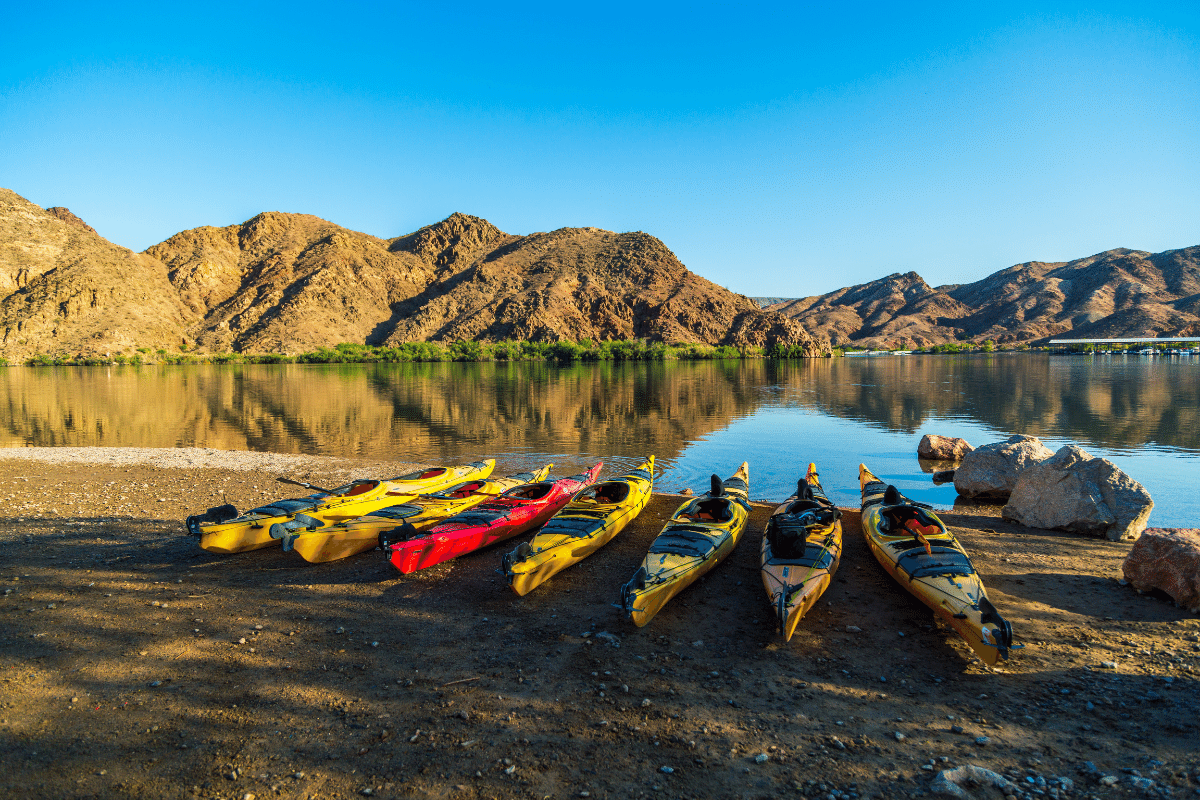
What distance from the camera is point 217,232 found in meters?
191

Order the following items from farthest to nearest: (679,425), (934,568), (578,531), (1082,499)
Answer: (679,425) < (1082,499) < (578,531) < (934,568)

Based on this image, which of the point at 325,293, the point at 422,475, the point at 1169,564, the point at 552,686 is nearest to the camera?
the point at 552,686

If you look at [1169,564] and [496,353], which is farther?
[496,353]

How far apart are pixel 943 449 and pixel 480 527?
1836 cm

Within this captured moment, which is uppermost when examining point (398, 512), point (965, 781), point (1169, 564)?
point (398, 512)

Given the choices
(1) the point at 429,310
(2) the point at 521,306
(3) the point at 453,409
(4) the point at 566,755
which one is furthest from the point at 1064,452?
(1) the point at 429,310

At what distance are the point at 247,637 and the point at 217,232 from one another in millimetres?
226210

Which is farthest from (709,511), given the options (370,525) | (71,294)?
(71,294)

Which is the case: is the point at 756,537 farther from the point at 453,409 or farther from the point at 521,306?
the point at 521,306

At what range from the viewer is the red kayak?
9.70m

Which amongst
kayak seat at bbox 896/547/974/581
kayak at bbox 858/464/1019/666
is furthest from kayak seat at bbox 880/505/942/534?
kayak seat at bbox 896/547/974/581

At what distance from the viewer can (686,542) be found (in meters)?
9.41

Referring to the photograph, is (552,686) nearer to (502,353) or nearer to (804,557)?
(804,557)

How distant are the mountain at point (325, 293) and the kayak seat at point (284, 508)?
441ft
